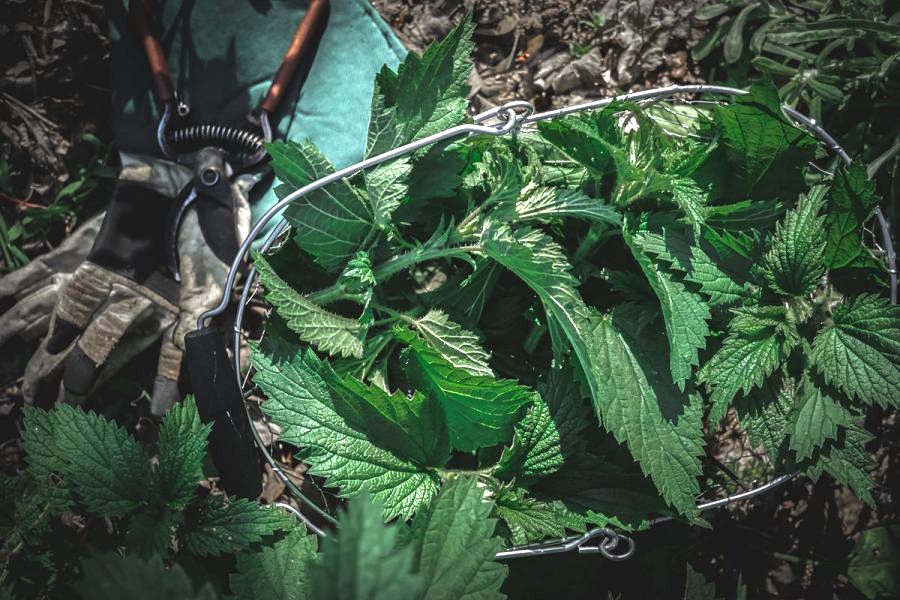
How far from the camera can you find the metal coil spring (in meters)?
1.83

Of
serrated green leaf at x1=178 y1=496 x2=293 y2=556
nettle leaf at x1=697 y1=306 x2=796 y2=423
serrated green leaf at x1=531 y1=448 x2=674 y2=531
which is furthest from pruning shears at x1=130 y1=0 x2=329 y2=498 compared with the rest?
nettle leaf at x1=697 y1=306 x2=796 y2=423

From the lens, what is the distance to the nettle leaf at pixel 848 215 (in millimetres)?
1445

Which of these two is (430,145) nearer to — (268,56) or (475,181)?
(475,181)

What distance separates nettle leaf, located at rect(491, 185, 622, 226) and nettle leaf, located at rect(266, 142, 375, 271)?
0.30 m

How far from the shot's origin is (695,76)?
2.09 metres

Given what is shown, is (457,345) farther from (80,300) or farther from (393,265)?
(80,300)

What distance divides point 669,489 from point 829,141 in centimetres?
89

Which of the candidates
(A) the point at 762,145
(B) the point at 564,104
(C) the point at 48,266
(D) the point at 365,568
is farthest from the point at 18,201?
(A) the point at 762,145

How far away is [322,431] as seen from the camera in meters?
1.47

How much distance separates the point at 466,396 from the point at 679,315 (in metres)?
0.47

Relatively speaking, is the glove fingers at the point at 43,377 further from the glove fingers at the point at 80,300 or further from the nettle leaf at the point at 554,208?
the nettle leaf at the point at 554,208

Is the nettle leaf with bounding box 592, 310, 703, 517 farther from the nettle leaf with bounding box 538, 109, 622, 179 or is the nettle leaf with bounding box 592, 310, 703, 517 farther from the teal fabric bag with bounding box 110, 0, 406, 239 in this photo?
the teal fabric bag with bounding box 110, 0, 406, 239

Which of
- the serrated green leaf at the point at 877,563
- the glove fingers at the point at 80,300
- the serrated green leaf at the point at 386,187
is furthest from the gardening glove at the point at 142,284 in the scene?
the serrated green leaf at the point at 877,563

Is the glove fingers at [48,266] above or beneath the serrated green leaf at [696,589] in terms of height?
above
